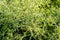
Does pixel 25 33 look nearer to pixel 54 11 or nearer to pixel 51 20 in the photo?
pixel 51 20

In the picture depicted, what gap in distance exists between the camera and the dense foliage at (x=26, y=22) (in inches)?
91.8

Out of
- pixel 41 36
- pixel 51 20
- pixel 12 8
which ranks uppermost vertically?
pixel 12 8

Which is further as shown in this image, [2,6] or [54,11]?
[54,11]

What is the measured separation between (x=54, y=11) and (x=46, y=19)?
9.5 inches

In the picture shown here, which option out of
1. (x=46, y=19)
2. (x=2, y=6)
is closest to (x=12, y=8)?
(x=2, y=6)

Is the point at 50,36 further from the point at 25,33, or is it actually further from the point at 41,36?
the point at 25,33

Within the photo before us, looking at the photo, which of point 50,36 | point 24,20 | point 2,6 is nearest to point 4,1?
point 2,6

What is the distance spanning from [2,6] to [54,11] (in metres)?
0.77

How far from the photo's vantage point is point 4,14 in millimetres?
2357

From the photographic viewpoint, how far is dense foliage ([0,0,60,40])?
7.65ft

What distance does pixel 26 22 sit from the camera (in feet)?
7.75

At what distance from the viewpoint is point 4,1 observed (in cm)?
253

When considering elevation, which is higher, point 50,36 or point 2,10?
point 2,10

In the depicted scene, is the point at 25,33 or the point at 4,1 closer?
the point at 25,33
